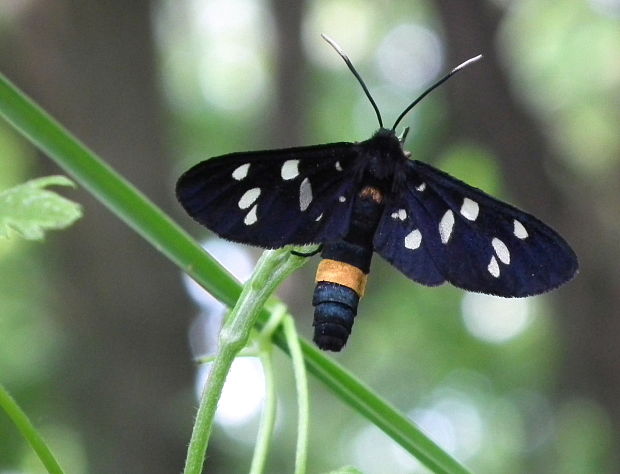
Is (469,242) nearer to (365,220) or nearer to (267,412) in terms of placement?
(365,220)

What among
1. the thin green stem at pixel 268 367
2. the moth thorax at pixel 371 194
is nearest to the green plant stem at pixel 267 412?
the thin green stem at pixel 268 367

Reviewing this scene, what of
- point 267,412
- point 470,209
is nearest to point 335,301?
point 267,412

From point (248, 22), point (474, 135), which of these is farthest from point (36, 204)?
point (248, 22)

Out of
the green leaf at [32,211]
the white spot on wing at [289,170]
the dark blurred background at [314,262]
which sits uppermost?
the dark blurred background at [314,262]

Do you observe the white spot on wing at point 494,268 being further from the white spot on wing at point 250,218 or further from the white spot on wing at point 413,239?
the white spot on wing at point 250,218

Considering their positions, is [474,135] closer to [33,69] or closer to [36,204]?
[33,69]

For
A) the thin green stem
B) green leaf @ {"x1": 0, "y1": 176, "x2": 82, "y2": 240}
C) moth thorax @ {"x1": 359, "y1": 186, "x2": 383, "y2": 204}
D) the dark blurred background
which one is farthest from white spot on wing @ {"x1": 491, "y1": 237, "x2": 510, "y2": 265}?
the dark blurred background
